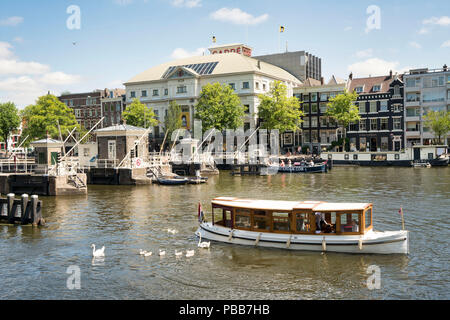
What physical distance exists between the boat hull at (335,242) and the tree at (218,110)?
214 ft

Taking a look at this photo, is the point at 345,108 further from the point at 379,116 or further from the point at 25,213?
the point at 25,213

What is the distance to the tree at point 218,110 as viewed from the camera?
8788 centimetres

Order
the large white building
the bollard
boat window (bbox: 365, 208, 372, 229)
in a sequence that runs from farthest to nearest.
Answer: the large white building → the bollard → boat window (bbox: 365, 208, 372, 229)

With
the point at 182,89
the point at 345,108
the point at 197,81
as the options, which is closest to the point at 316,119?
the point at 345,108

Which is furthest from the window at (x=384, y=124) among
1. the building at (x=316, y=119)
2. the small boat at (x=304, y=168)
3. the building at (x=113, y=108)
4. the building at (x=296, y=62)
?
the building at (x=113, y=108)

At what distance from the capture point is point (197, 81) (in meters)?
105

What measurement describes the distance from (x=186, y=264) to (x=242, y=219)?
4.57m

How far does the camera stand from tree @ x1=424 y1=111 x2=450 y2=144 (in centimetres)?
8625

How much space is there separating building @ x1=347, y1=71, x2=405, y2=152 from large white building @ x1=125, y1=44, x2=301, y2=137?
64.4 ft

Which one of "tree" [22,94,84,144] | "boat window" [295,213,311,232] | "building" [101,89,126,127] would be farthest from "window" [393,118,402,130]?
"boat window" [295,213,311,232]

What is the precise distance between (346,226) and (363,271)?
337 cm

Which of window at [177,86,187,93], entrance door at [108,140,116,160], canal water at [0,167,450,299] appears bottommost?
canal water at [0,167,450,299]

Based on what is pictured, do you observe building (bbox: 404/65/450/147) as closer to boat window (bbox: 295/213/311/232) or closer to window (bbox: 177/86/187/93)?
window (bbox: 177/86/187/93)
